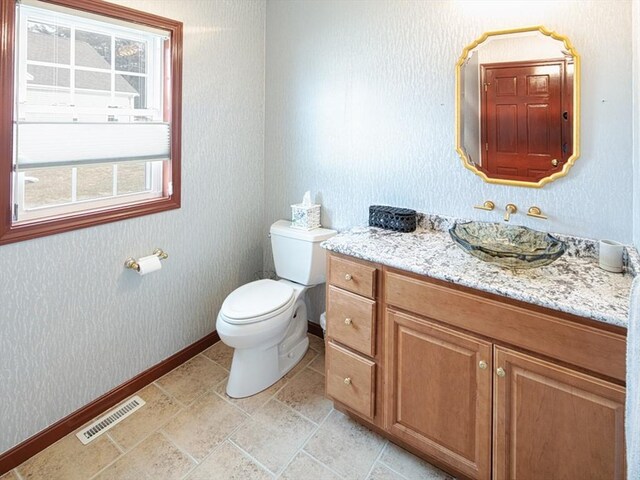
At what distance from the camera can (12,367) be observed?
5.12 ft

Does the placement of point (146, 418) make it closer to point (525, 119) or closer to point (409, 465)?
point (409, 465)

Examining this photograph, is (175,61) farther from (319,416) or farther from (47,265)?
(319,416)

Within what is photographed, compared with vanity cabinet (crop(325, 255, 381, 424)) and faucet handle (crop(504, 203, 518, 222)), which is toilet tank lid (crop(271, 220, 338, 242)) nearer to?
vanity cabinet (crop(325, 255, 381, 424))

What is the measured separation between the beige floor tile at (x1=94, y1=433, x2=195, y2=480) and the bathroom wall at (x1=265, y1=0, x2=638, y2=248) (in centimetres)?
146

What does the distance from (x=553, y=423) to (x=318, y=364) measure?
136 cm

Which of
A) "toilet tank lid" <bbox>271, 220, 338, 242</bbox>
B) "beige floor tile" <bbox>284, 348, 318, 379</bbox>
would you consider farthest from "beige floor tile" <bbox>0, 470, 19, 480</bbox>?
"toilet tank lid" <bbox>271, 220, 338, 242</bbox>

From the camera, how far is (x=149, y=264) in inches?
76.7

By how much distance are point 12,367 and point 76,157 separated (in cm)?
91

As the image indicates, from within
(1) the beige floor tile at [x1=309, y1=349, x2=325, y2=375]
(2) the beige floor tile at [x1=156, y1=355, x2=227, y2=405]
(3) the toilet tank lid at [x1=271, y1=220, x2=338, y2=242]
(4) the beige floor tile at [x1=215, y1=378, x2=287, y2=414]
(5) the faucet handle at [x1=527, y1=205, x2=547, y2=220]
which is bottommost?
(4) the beige floor tile at [x1=215, y1=378, x2=287, y2=414]

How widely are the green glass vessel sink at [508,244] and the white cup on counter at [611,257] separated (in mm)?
128

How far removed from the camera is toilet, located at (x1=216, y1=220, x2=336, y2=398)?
1.94 metres

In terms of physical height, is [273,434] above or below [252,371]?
below

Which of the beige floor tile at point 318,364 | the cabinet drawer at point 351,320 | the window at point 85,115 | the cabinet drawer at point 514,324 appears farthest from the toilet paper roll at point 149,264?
the cabinet drawer at point 514,324

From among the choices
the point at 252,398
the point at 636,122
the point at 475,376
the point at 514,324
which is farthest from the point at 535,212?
the point at 252,398
